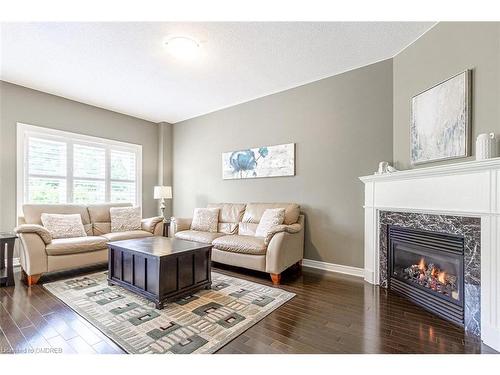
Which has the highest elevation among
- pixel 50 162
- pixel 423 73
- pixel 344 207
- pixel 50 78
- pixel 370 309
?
pixel 50 78

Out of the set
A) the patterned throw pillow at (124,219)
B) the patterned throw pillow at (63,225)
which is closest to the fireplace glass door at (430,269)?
the patterned throw pillow at (124,219)

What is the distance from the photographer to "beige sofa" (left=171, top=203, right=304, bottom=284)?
306 cm

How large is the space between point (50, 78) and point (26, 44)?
910mm

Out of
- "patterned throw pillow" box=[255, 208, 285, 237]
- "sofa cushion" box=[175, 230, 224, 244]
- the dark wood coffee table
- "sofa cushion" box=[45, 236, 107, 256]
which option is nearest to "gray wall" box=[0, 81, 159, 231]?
"sofa cushion" box=[45, 236, 107, 256]

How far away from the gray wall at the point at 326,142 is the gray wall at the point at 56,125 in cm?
186

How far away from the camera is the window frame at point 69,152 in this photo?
149 inches

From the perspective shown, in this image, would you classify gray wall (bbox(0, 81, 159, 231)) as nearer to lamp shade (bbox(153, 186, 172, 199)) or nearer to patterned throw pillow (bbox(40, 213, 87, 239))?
lamp shade (bbox(153, 186, 172, 199))

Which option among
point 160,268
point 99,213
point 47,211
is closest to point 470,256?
point 160,268

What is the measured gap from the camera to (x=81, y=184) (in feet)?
14.7

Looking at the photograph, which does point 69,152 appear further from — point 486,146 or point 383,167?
point 486,146

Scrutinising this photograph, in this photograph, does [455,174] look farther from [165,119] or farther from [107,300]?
[165,119]

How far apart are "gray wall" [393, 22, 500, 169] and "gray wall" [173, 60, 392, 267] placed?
0.57 ft

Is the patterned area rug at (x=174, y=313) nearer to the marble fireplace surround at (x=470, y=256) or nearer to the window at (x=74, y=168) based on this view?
the marble fireplace surround at (x=470, y=256)
